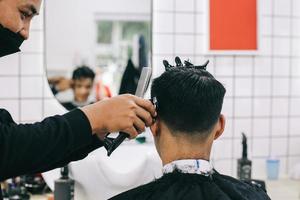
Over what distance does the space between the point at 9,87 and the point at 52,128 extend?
1.72m

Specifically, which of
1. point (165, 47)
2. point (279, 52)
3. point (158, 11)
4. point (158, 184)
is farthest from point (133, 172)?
point (279, 52)

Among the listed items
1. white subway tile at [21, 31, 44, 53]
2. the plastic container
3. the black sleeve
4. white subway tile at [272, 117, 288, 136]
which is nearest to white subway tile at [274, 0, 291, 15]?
white subway tile at [272, 117, 288, 136]

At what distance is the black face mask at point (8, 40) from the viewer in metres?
1.43

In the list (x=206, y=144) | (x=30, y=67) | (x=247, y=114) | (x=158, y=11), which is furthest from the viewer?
(x=247, y=114)

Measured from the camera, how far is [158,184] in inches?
66.6

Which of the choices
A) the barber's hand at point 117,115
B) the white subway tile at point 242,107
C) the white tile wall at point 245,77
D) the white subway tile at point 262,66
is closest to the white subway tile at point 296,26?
the white tile wall at point 245,77

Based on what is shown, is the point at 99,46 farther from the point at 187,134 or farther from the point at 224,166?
the point at 187,134

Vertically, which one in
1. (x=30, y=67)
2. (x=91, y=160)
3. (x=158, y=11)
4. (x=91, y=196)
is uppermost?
(x=158, y=11)

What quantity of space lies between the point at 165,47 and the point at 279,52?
0.90 metres

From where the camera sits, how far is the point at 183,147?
1664 millimetres

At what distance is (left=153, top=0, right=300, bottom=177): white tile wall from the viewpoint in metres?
3.12

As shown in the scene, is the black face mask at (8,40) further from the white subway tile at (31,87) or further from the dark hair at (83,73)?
the dark hair at (83,73)

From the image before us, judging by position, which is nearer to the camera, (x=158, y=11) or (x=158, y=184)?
Answer: (x=158, y=184)

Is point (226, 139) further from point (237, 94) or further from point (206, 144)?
point (206, 144)
